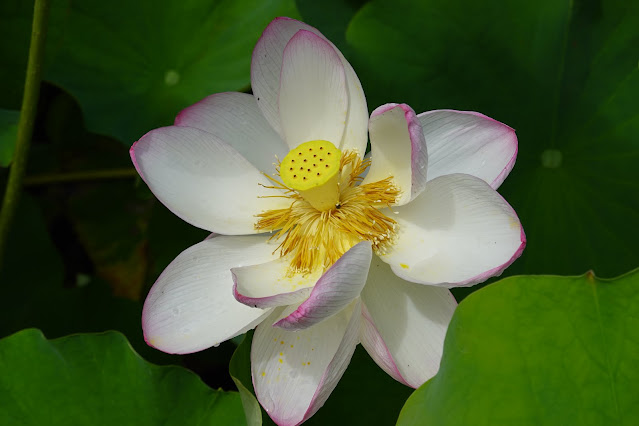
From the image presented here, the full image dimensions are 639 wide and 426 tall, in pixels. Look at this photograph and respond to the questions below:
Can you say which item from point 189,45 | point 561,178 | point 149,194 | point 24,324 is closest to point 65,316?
point 24,324

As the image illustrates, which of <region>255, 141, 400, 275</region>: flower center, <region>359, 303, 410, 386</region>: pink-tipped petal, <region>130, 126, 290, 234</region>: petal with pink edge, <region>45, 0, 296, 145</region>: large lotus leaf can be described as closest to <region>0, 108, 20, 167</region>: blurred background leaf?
<region>45, 0, 296, 145</region>: large lotus leaf

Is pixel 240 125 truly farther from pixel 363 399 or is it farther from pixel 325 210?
pixel 363 399

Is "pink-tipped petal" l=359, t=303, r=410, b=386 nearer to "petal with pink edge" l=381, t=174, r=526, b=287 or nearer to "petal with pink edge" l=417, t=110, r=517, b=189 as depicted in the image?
Result: "petal with pink edge" l=381, t=174, r=526, b=287

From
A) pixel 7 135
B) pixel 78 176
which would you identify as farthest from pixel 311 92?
pixel 78 176

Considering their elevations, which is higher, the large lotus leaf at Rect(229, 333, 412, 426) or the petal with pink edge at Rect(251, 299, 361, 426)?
the petal with pink edge at Rect(251, 299, 361, 426)

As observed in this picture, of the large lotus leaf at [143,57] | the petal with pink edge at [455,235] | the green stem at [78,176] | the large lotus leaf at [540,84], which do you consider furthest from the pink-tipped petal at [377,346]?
the green stem at [78,176]

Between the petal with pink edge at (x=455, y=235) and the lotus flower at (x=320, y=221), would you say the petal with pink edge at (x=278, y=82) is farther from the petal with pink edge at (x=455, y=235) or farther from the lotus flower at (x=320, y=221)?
the petal with pink edge at (x=455, y=235)
